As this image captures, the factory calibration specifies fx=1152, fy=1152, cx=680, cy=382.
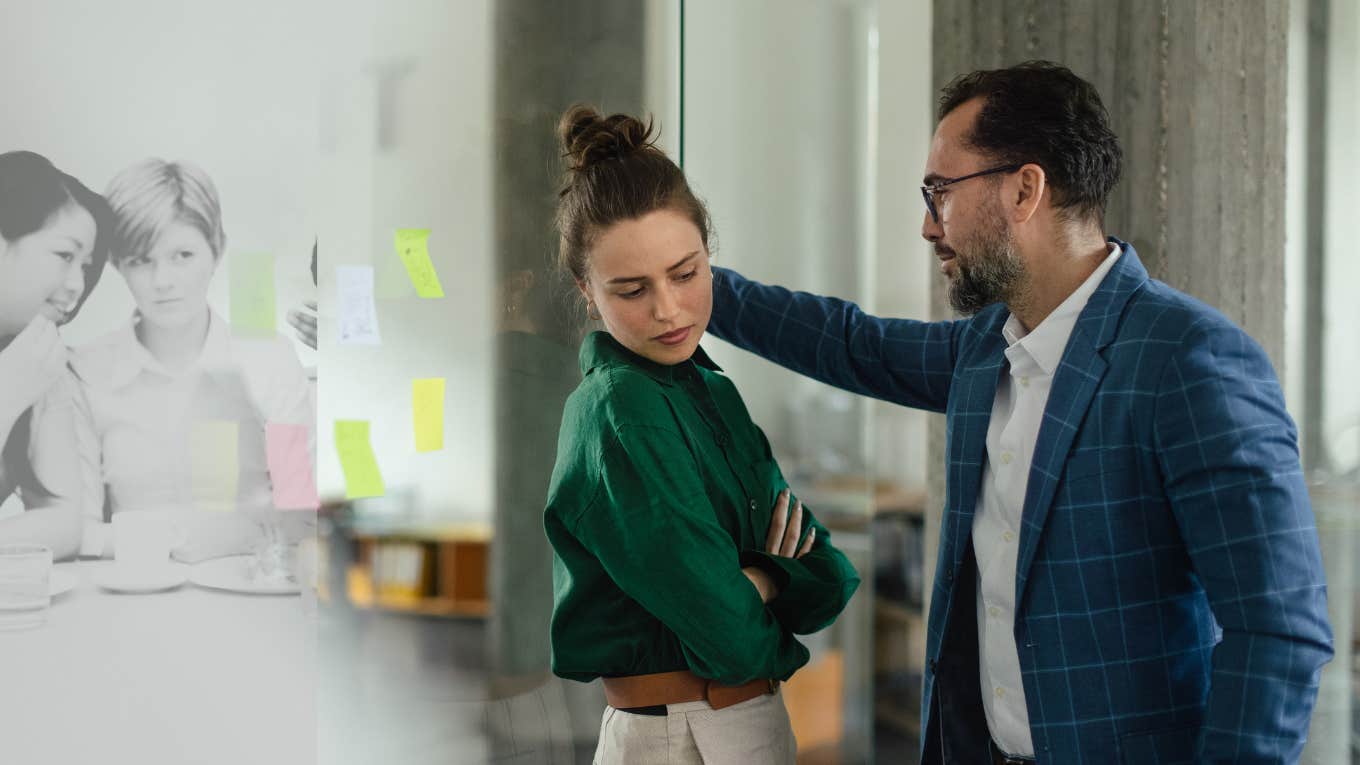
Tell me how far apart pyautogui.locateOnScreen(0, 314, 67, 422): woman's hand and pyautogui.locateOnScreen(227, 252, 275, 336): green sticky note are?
0.86 feet

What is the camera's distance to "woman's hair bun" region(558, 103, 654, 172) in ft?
5.29

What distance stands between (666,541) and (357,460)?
79 centimetres

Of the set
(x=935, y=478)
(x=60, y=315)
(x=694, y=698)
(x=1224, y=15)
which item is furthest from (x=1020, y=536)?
(x=60, y=315)

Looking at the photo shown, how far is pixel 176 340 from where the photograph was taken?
1844mm

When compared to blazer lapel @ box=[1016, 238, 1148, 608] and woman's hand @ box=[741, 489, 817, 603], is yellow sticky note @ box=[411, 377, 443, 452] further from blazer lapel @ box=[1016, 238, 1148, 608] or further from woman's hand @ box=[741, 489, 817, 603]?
blazer lapel @ box=[1016, 238, 1148, 608]

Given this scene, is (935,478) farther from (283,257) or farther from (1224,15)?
(283,257)

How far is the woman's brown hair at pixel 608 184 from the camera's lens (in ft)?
5.13

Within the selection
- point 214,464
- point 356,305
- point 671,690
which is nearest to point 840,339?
point 671,690

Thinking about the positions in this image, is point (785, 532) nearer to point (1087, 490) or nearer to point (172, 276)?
point (1087, 490)

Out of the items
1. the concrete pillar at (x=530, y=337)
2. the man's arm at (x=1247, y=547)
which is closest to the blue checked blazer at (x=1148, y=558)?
the man's arm at (x=1247, y=547)

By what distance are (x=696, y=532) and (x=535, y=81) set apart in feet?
3.43

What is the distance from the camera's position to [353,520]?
6.53ft

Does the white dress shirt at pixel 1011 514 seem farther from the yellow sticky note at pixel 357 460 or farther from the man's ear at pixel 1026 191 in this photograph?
the yellow sticky note at pixel 357 460

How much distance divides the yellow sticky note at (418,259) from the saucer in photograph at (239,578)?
537 millimetres
